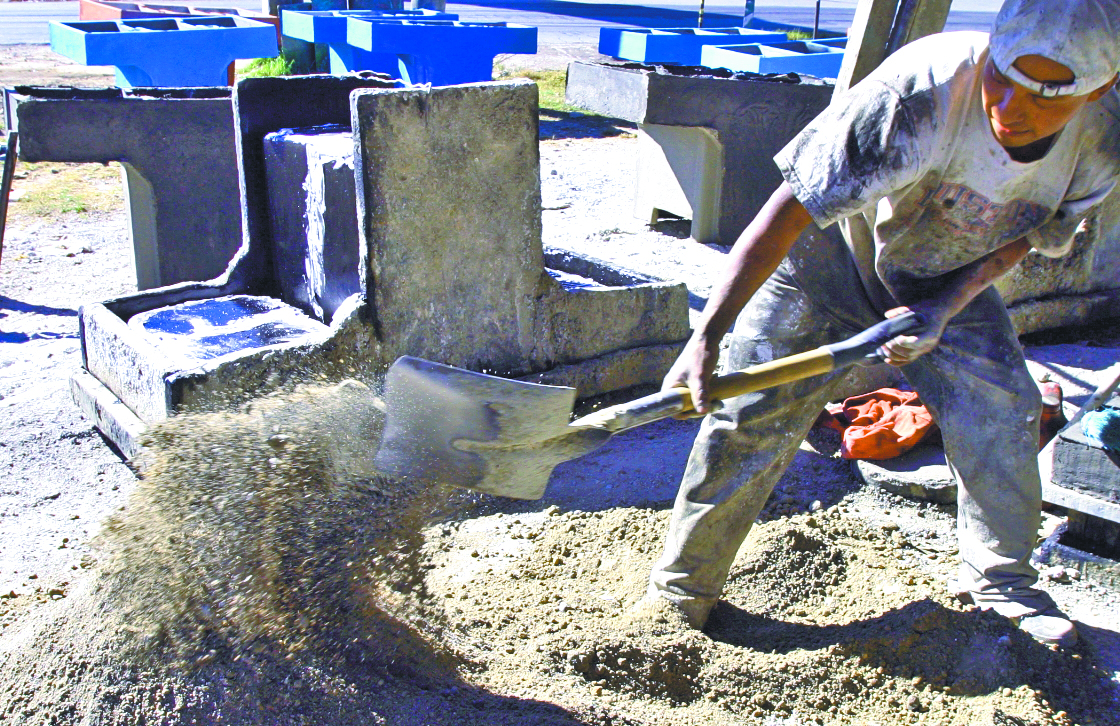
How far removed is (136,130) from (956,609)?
4702 millimetres

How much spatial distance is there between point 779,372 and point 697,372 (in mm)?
236

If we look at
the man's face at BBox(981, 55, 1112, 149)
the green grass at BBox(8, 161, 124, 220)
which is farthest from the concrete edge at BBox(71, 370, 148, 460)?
the green grass at BBox(8, 161, 124, 220)

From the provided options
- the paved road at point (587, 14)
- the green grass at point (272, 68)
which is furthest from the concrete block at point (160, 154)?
the paved road at point (587, 14)

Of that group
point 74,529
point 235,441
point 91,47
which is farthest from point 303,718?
point 91,47

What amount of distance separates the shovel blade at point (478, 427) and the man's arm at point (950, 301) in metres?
0.86

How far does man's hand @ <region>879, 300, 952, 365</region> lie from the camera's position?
235 centimetres

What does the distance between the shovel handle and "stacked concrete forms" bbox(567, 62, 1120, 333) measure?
3.23 m

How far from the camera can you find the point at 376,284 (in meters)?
3.53

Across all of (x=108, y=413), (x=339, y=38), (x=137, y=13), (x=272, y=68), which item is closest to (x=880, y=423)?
(x=108, y=413)

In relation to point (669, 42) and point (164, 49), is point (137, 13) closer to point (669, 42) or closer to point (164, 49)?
point (164, 49)

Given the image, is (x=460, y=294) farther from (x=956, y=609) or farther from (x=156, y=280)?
(x=156, y=280)

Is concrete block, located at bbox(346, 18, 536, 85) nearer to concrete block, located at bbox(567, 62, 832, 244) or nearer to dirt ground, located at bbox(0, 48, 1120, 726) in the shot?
concrete block, located at bbox(567, 62, 832, 244)

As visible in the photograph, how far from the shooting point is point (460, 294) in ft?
12.5

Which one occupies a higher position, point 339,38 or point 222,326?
point 339,38
